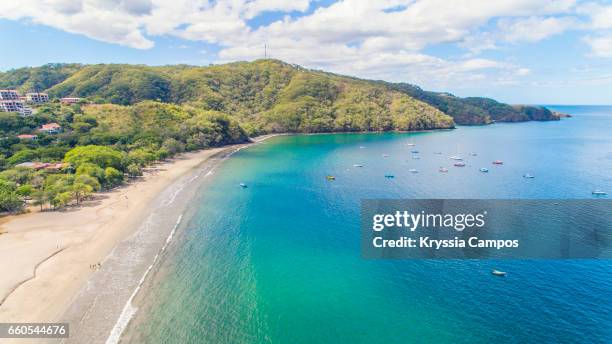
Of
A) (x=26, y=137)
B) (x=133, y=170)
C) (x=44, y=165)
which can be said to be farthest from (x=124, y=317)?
(x=26, y=137)

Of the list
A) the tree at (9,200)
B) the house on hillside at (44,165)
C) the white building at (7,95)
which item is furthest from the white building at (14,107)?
the tree at (9,200)

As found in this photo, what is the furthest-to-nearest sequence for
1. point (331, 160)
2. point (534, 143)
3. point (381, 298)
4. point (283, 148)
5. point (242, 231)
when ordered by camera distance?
point (534, 143) < point (283, 148) < point (331, 160) < point (242, 231) < point (381, 298)

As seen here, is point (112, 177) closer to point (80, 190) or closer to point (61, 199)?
point (80, 190)

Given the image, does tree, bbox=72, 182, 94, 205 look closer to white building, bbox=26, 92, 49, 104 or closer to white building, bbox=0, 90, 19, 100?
white building, bbox=0, 90, 19, 100

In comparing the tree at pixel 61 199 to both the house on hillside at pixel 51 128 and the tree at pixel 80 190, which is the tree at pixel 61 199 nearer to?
the tree at pixel 80 190

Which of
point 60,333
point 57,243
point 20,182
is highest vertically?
point 20,182

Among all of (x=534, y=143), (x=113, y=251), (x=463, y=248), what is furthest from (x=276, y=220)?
(x=534, y=143)

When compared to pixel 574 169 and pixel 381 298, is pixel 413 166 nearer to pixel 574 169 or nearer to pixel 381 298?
pixel 574 169
